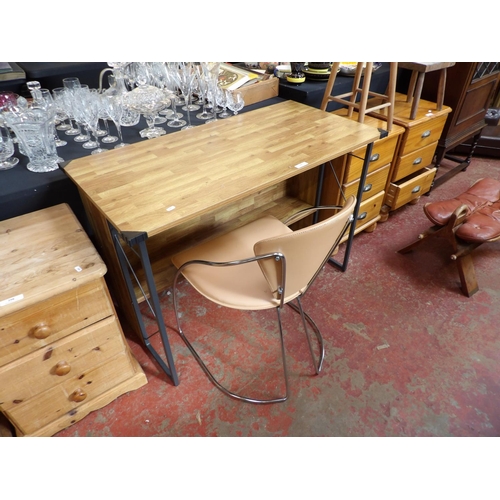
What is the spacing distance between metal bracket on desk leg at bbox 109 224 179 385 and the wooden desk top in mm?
54

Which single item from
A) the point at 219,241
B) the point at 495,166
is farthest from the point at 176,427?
the point at 495,166

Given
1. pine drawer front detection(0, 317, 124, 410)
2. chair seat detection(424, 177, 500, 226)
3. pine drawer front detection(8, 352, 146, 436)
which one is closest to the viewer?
pine drawer front detection(0, 317, 124, 410)

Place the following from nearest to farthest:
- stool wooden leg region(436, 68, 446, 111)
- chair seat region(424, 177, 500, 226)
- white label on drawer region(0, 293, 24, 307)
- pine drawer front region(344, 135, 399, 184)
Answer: white label on drawer region(0, 293, 24, 307)
pine drawer front region(344, 135, 399, 184)
chair seat region(424, 177, 500, 226)
stool wooden leg region(436, 68, 446, 111)

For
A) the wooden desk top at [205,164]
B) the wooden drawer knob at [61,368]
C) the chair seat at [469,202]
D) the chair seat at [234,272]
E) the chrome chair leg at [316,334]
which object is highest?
the wooden desk top at [205,164]

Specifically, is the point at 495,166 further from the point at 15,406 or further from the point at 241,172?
the point at 15,406

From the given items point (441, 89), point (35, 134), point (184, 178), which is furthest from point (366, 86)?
point (35, 134)

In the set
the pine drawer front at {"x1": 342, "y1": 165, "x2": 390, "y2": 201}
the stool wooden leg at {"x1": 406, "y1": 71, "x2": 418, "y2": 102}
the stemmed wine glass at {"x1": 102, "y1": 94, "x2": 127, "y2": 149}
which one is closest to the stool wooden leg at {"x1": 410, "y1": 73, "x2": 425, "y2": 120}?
the stool wooden leg at {"x1": 406, "y1": 71, "x2": 418, "y2": 102}

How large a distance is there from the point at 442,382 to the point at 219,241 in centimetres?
111

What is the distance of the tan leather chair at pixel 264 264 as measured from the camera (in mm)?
1042

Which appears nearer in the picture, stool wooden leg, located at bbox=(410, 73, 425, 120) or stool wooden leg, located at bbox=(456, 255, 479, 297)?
stool wooden leg, located at bbox=(456, 255, 479, 297)

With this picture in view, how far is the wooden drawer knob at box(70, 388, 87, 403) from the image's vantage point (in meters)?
1.31

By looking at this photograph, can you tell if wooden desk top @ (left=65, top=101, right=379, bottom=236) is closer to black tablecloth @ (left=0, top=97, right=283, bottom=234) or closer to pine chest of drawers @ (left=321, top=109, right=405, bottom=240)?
black tablecloth @ (left=0, top=97, right=283, bottom=234)

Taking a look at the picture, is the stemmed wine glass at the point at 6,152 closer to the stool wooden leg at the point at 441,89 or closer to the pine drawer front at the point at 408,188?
the pine drawer front at the point at 408,188

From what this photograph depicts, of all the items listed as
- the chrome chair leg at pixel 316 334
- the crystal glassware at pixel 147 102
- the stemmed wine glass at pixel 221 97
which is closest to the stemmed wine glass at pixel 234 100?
the stemmed wine glass at pixel 221 97
